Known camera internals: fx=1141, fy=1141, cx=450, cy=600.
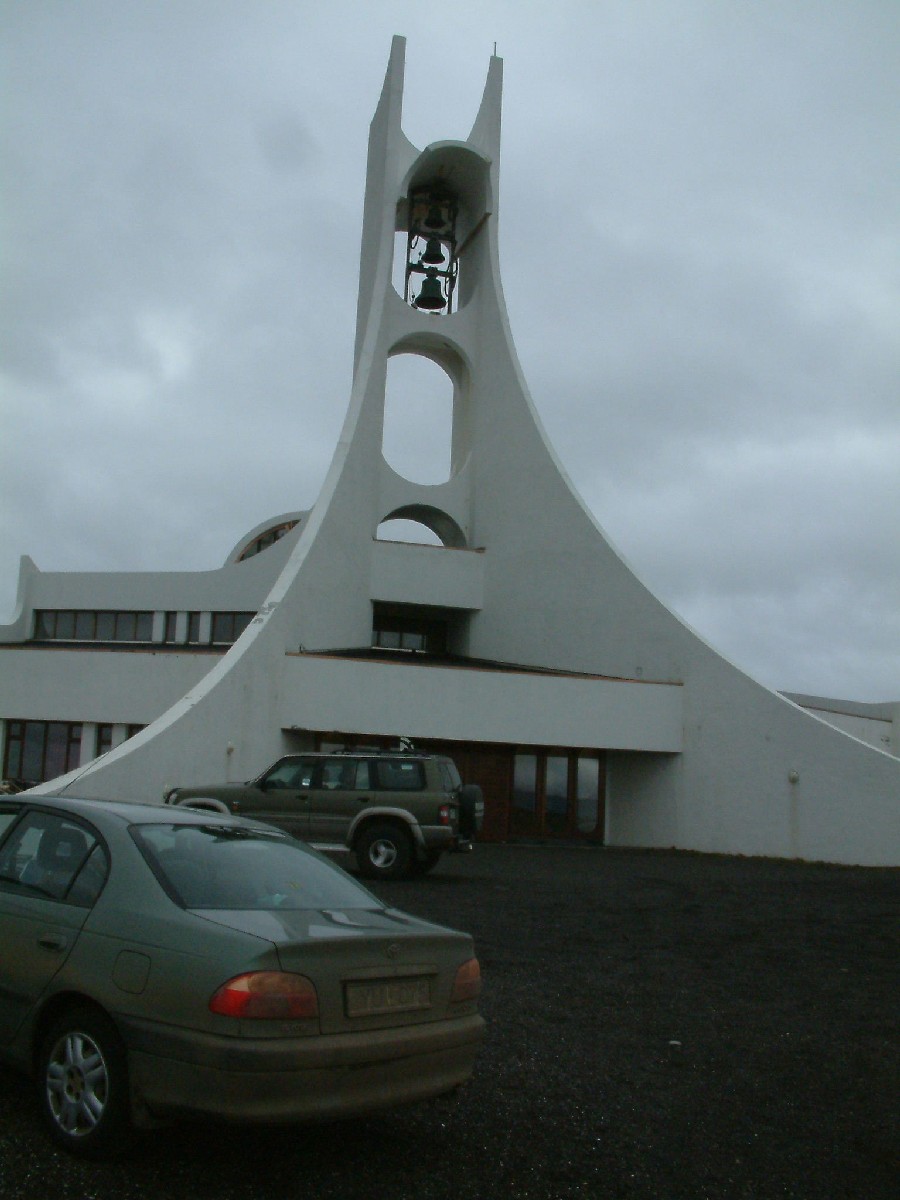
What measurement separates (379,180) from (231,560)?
12.8 metres

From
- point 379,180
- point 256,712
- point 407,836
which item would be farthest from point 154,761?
point 379,180

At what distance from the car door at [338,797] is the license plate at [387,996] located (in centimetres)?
902

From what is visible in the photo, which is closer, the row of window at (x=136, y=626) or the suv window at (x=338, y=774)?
the suv window at (x=338, y=774)

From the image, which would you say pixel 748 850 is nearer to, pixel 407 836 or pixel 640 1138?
pixel 407 836

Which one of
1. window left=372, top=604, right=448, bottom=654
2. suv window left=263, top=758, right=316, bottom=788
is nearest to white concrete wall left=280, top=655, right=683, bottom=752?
suv window left=263, top=758, right=316, bottom=788

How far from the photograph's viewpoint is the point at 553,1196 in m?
3.82

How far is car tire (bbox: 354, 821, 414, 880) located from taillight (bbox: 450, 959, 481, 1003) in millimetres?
8559

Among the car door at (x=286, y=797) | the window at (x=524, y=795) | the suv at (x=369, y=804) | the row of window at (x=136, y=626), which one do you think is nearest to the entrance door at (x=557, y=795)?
the window at (x=524, y=795)

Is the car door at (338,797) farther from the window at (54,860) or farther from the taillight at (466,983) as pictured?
the taillight at (466,983)

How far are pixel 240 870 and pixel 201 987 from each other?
83cm

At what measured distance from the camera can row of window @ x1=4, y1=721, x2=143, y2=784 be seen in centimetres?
2383

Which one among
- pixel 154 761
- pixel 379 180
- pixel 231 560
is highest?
pixel 379 180

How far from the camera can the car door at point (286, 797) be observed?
43.4 feet

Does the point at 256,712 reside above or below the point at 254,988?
above
